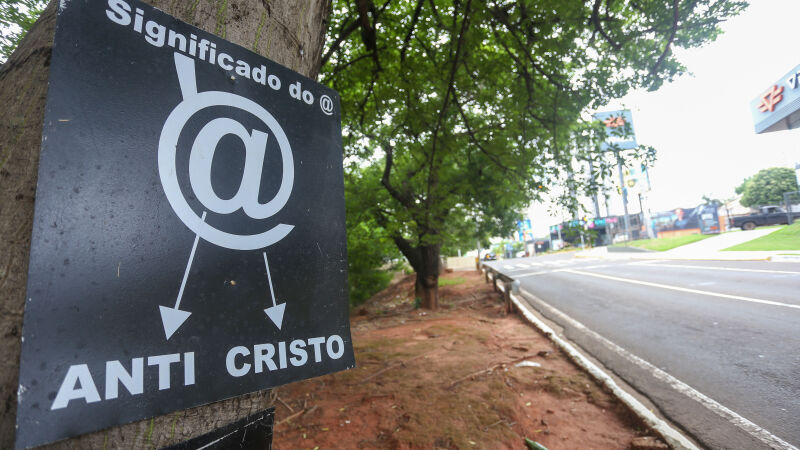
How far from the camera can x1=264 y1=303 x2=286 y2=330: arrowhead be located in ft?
3.66

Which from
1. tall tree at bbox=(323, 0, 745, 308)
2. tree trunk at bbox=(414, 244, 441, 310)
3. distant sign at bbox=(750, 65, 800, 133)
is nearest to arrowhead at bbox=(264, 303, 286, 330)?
tall tree at bbox=(323, 0, 745, 308)

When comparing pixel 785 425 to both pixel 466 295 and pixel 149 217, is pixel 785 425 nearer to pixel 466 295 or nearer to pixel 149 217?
pixel 149 217

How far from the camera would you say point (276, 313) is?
113 cm

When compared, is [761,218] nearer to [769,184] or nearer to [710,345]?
[769,184]

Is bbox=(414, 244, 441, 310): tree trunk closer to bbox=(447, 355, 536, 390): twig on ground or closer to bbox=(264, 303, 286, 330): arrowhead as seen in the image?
bbox=(447, 355, 536, 390): twig on ground

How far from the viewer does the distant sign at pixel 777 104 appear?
14.6m

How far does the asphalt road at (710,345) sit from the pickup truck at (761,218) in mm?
6543

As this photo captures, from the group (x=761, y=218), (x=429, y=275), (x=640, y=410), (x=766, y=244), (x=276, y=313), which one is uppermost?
(x=761, y=218)

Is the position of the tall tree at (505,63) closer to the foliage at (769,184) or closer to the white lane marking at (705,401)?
the white lane marking at (705,401)

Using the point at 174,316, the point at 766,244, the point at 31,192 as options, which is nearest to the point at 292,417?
the point at 174,316

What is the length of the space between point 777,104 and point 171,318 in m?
24.4

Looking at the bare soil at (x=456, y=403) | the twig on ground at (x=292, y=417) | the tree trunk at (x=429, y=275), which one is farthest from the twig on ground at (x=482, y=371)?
the tree trunk at (x=429, y=275)

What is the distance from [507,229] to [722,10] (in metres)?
9.38

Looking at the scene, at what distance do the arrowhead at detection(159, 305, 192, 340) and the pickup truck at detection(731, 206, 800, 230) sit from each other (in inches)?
805
